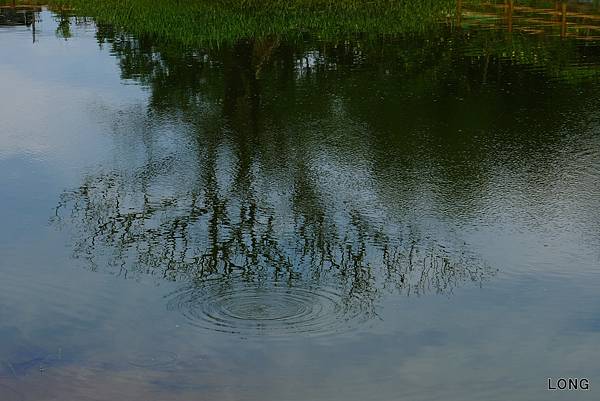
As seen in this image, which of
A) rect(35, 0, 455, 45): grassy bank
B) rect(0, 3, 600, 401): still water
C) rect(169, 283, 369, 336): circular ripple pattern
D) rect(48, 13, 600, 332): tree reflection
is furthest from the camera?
rect(35, 0, 455, 45): grassy bank

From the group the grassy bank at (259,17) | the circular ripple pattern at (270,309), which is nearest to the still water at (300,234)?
the circular ripple pattern at (270,309)

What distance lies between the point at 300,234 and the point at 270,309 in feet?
5.75

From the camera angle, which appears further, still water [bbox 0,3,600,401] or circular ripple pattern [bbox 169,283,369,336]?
circular ripple pattern [bbox 169,283,369,336]

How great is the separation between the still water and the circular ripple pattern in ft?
0.07

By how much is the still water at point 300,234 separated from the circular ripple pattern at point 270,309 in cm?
2

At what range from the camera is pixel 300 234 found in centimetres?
946

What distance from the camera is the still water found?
22.7 ft

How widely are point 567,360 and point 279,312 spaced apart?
2142 millimetres

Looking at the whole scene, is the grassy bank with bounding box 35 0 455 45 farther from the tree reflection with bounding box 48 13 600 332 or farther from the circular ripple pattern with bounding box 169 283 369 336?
the circular ripple pattern with bounding box 169 283 369 336

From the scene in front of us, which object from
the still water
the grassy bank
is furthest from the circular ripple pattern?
the grassy bank

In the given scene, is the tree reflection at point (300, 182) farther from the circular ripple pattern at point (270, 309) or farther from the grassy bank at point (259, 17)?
the grassy bank at point (259, 17)

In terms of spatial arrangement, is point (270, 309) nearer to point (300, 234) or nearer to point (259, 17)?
point (300, 234)

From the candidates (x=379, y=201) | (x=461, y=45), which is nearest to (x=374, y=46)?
(x=461, y=45)

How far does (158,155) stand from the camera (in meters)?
12.3
